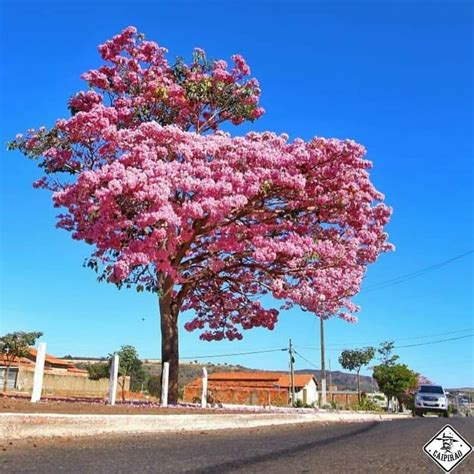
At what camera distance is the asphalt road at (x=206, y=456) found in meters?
6.20

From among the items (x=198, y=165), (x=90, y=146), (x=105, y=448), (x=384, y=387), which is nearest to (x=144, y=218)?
(x=198, y=165)

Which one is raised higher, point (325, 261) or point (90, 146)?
point (90, 146)

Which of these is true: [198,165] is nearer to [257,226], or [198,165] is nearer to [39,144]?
[257,226]

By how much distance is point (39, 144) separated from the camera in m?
16.3

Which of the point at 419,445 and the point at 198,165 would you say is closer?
the point at 419,445

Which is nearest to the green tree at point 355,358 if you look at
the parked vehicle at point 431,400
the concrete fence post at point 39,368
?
the parked vehicle at point 431,400

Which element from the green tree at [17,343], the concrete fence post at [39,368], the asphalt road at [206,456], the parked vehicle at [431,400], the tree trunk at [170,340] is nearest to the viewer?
the asphalt road at [206,456]

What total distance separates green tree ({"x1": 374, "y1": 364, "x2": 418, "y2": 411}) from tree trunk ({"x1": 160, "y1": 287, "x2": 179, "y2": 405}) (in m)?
51.4

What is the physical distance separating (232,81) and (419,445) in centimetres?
1175

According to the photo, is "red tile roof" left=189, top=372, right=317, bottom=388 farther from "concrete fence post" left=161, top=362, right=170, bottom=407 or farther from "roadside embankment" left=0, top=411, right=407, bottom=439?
"roadside embankment" left=0, top=411, right=407, bottom=439

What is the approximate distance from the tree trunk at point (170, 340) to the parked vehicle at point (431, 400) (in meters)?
18.7

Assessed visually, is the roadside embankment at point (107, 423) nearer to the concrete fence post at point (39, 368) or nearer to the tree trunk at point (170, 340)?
the concrete fence post at point (39, 368)

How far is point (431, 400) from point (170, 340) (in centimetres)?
1923
